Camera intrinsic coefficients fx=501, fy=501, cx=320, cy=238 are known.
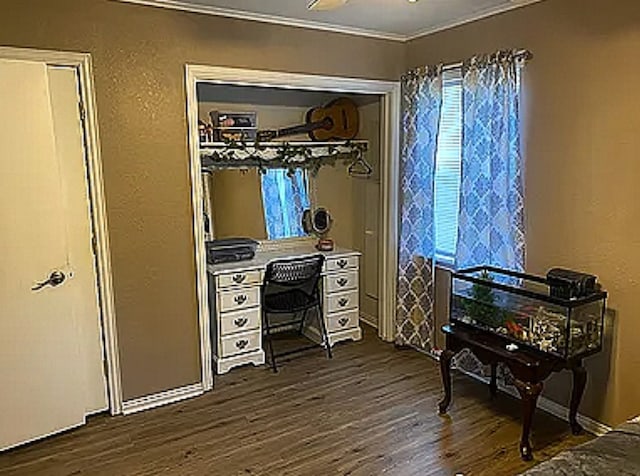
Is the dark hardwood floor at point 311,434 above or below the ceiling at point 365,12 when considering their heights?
below

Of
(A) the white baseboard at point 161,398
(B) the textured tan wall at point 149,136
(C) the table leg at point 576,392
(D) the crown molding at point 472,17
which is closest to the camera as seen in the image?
(C) the table leg at point 576,392

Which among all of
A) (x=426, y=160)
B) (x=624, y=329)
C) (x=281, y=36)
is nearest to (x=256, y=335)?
(x=426, y=160)

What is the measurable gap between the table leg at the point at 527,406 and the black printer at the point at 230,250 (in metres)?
2.21

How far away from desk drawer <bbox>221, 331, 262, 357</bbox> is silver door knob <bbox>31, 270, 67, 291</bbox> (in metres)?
1.25

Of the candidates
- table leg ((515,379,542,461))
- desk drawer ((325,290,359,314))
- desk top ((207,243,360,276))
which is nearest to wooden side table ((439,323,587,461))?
table leg ((515,379,542,461))

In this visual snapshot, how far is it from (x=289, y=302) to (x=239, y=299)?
42 cm

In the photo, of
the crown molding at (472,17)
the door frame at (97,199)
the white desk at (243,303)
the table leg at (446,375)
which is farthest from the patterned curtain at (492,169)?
the door frame at (97,199)

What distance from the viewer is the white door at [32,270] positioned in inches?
104

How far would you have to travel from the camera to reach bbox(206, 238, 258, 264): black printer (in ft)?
12.6

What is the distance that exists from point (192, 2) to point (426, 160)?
192 cm

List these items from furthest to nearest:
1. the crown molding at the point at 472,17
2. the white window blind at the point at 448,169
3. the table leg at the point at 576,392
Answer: the white window blind at the point at 448,169 → the crown molding at the point at 472,17 → the table leg at the point at 576,392

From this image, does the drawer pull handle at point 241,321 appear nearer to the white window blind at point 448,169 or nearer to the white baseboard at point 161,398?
the white baseboard at point 161,398

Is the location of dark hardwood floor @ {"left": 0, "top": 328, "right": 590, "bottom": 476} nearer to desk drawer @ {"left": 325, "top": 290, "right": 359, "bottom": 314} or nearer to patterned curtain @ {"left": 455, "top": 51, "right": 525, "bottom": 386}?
patterned curtain @ {"left": 455, "top": 51, "right": 525, "bottom": 386}

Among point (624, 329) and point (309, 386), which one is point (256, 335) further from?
point (624, 329)
